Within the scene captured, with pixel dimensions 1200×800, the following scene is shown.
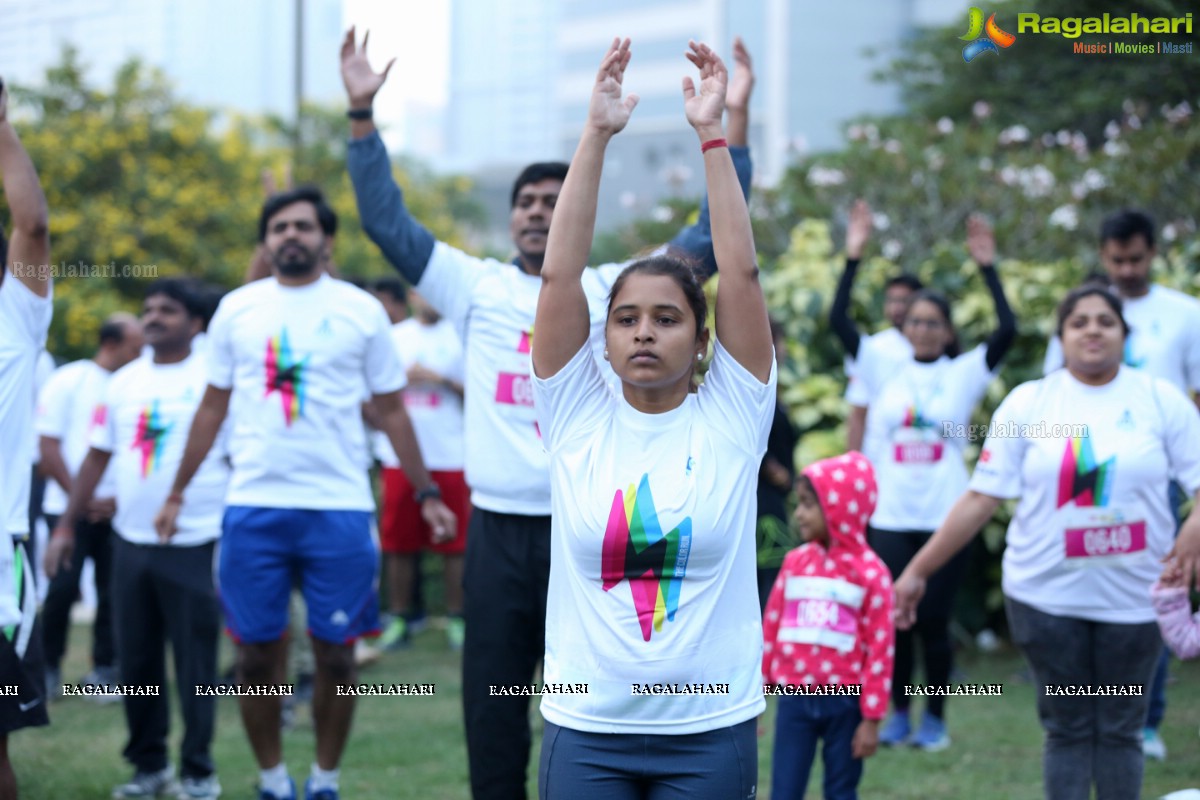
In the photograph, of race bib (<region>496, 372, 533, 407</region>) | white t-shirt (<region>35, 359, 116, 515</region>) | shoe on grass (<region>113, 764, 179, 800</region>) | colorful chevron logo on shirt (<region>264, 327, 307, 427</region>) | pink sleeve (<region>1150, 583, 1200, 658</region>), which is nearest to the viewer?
pink sleeve (<region>1150, 583, 1200, 658</region>)

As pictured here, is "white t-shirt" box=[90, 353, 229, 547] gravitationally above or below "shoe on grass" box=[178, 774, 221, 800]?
above

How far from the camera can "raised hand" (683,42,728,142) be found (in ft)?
10.4

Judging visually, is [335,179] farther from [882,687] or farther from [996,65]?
[882,687]

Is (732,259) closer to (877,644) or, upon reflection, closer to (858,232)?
(877,644)

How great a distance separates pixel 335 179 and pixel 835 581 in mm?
25120

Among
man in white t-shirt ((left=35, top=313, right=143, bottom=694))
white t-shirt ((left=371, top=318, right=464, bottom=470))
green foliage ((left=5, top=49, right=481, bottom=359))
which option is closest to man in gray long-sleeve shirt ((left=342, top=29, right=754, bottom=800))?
man in white t-shirt ((left=35, top=313, right=143, bottom=694))

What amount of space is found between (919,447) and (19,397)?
4411 millimetres

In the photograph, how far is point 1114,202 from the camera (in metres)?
12.1

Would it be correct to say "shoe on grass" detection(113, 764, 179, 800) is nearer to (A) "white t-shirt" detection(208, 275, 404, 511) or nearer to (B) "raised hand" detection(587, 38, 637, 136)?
(A) "white t-shirt" detection(208, 275, 404, 511)

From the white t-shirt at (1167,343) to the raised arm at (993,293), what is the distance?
0.48m

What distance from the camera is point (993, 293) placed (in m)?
6.92

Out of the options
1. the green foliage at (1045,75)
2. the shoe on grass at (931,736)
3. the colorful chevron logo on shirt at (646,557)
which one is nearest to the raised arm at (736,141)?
the colorful chevron logo on shirt at (646,557)

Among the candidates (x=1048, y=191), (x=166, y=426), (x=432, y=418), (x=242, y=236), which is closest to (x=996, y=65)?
(x=1048, y=191)

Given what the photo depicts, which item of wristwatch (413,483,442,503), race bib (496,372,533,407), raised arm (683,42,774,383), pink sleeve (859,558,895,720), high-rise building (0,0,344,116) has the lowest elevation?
pink sleeve (859,558,895,720)
